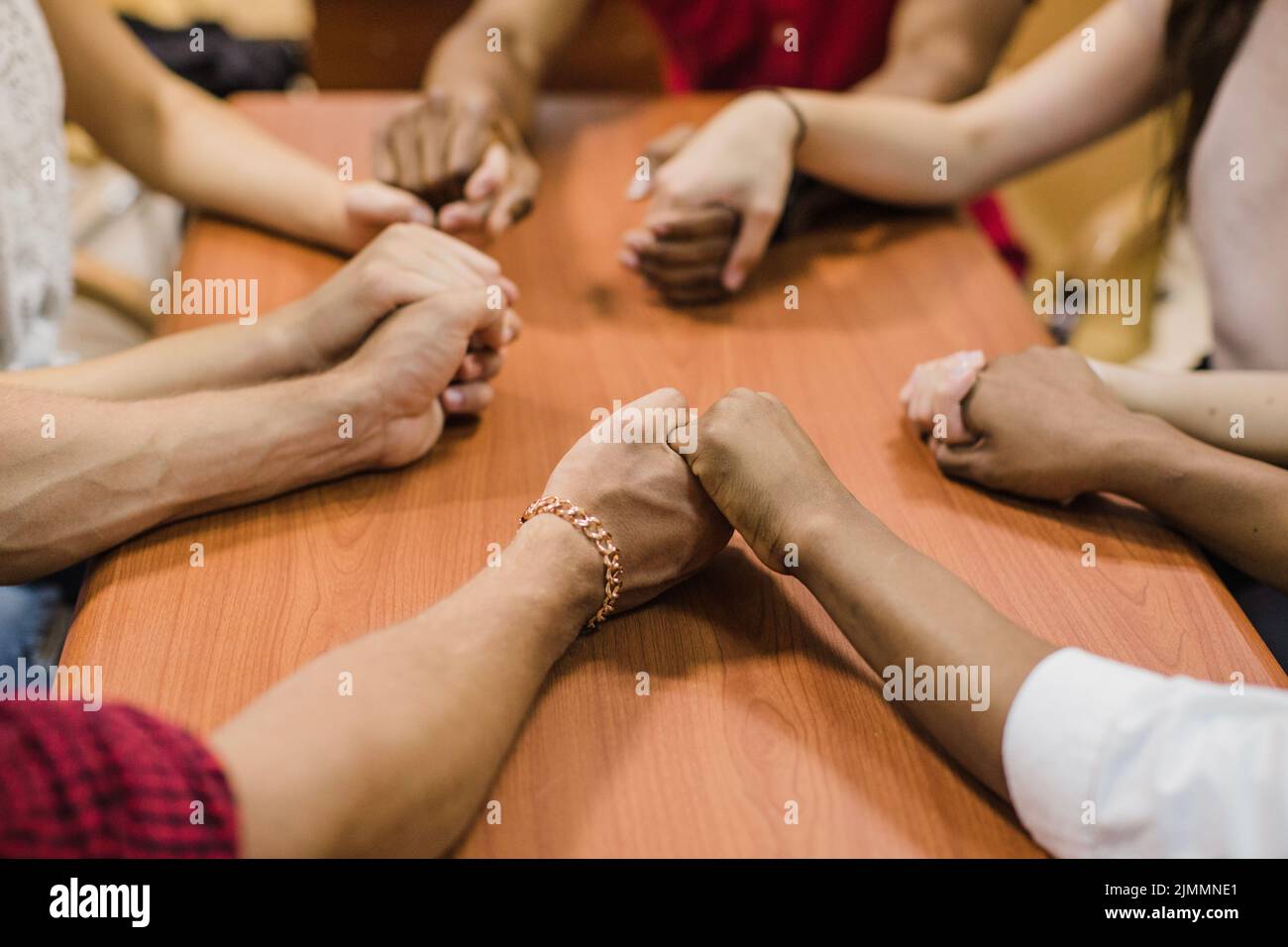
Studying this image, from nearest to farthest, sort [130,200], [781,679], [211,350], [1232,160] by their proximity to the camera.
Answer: [781,679]
[211,350]
[1232,160]
[130,200]

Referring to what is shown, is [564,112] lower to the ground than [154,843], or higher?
higher

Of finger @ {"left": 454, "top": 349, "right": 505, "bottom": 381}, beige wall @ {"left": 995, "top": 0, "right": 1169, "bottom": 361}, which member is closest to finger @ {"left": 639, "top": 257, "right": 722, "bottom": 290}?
finger @ {"left": 454, "top": 349, "right": 505, "bottom": 381}

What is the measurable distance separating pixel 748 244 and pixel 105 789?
75cm

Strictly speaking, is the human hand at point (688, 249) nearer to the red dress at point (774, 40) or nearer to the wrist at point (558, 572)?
the wrist at point (558, 572)

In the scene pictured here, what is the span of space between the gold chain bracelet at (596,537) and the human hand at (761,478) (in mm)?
84

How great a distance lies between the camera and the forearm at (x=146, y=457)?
0.71 metres

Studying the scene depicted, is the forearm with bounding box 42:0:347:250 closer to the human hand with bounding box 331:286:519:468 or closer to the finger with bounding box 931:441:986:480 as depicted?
the human hand with bounding box 331:286:519:468

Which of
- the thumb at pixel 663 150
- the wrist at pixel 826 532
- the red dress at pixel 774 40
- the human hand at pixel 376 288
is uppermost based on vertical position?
the red dress at pixel 774 40

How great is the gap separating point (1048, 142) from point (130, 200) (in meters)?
1.80

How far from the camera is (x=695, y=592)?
2.44ft

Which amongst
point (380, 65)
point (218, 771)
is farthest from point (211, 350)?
point (380, 65)

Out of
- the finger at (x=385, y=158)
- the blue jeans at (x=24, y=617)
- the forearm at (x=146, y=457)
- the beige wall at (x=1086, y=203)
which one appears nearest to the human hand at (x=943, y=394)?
the forearm at (x=146, y=457)

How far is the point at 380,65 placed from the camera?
1889mm
